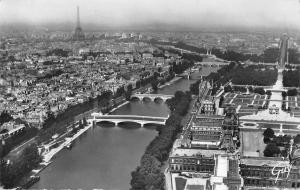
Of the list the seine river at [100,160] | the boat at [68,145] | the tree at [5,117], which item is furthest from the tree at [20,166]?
the tree at [5,117]

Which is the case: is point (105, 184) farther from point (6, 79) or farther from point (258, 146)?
point (6, 79)

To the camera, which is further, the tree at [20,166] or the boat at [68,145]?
the boat at [68,145]

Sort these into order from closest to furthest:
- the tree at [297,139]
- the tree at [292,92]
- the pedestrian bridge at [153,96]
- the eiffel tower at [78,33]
Result: the tree at [297,139] < the eiffel tower at [78,33] < the pedestrian bridge at [153,96] < the tree at [292,92]

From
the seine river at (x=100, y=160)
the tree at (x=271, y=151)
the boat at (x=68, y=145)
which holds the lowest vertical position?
the seine river at (x=100, y=160)

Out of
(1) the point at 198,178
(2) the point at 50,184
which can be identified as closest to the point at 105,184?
(2) the point at 50,184

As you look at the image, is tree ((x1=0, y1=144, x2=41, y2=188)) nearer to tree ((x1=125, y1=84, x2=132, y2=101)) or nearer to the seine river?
the seine river

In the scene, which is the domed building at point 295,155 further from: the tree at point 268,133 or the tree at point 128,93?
the tree at point 128,93

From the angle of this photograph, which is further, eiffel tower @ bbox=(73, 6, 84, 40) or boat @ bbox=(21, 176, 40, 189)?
eiffel tower @ bbox=(73, 6, 84, 40)

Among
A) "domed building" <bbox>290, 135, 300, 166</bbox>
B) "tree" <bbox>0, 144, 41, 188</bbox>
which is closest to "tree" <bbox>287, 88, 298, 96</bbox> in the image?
"domed building" <bbox>290, 135, 300, 166</bbox>

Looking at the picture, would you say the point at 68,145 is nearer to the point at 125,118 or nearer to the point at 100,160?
the point at 100,160

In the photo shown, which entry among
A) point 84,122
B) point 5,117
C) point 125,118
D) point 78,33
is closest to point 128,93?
point 78,33
